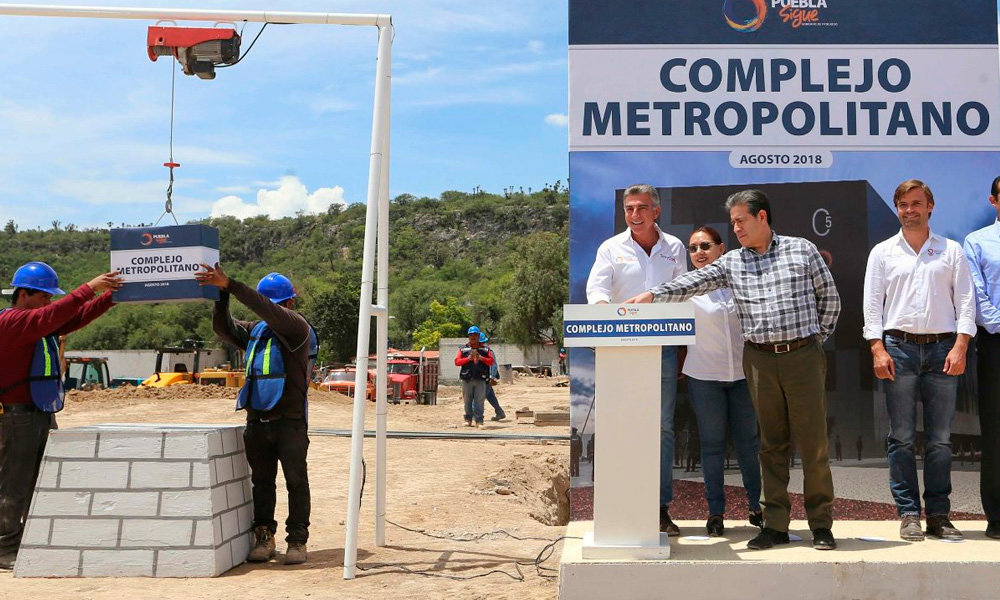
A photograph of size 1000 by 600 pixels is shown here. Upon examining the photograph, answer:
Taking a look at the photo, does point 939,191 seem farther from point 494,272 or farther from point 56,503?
point 494,272

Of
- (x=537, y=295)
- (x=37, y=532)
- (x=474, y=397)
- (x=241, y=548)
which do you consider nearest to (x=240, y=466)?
(x=241, y=548)

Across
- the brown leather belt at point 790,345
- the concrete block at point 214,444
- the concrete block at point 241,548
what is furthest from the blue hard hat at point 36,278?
the brown leather belt at point 790,345

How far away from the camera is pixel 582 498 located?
6742 millimetres

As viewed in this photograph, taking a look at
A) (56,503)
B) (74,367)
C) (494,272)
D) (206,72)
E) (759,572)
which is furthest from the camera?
(494,272)

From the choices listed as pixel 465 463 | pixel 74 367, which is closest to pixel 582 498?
pixel 465 463

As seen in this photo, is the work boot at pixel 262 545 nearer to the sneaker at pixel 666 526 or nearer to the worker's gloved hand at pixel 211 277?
the worker's gloved hand at pixel 211 277

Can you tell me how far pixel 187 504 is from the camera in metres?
5.80

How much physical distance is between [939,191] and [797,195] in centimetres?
97

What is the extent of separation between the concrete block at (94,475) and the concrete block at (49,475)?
0.04 m

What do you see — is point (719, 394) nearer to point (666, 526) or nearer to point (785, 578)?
point (666, 526)

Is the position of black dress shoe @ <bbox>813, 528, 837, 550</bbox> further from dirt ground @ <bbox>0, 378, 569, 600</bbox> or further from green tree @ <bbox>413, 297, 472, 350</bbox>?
green tree @ <bbox>413, 297, 472, 350</bbox>

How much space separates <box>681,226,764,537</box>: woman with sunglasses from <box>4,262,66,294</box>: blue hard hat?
437 centimetres

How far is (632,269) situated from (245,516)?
3.12 metres

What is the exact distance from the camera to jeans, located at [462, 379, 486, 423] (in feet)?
62.1
